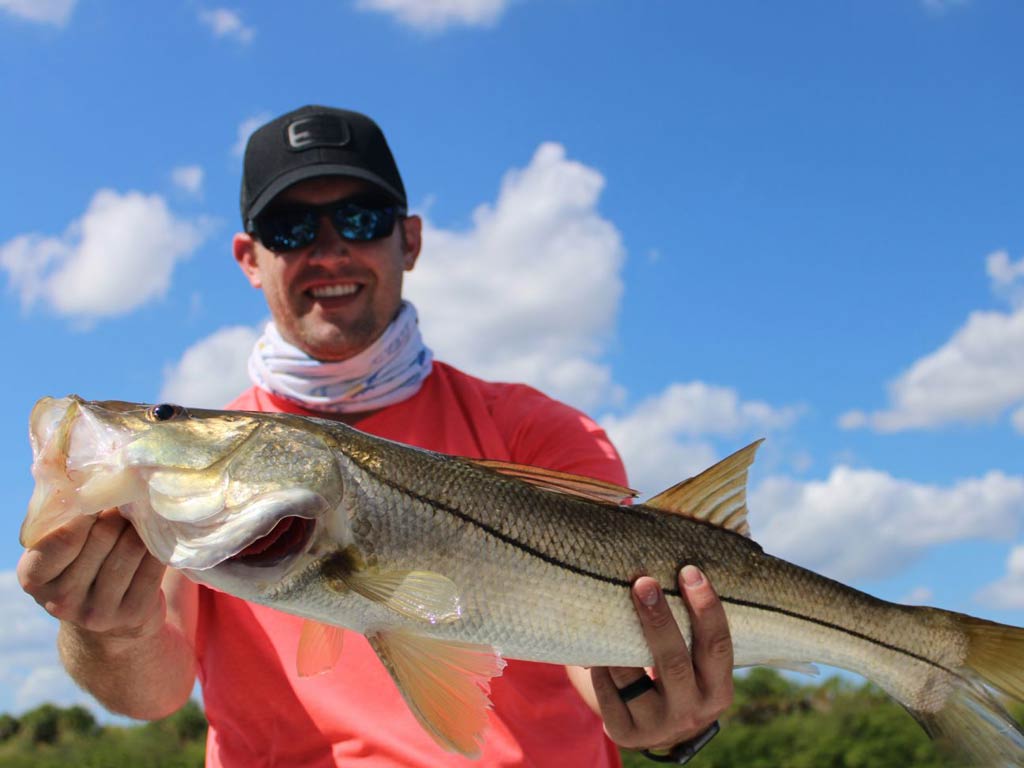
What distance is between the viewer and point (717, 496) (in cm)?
364

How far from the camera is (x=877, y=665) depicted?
3699 mm

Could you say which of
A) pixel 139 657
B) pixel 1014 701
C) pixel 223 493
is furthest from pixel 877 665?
pixel 139 657

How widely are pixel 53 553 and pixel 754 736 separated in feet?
25.5

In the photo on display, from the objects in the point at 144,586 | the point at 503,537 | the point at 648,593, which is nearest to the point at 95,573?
the point at 144,586

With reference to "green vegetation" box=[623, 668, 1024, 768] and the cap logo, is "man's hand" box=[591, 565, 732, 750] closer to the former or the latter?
the cap logo

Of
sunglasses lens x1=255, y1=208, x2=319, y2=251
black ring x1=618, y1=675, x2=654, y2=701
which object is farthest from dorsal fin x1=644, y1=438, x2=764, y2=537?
sunglasses lens x1=255, y1=208, x2=319, y2=251

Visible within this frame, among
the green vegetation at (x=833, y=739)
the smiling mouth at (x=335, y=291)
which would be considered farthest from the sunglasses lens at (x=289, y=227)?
the green vegetation at (x=833, y=739)

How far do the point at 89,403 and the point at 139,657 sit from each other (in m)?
1.41

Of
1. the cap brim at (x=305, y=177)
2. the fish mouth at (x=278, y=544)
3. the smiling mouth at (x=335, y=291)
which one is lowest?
the fish mouth at (x=278, y=544)

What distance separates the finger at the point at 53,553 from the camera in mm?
2939

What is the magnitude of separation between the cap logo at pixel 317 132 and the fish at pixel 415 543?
245 cm

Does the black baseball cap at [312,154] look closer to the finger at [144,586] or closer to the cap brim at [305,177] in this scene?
the cap brim at [305,177]

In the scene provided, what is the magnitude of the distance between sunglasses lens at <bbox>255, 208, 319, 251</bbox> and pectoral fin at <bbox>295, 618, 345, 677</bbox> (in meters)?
2.47

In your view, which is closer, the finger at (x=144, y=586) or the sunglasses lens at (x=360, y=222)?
the finger at (x=144, y=586)
